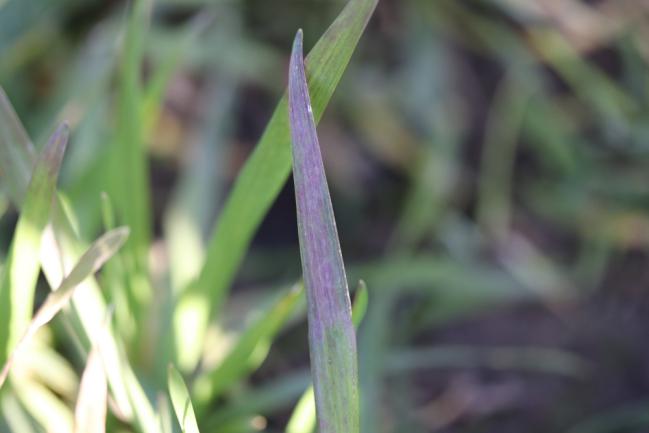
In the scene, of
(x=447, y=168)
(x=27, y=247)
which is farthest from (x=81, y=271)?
(x=447, y=168)

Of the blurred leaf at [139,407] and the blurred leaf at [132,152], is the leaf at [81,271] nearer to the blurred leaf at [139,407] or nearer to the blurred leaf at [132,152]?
the blurred leaf at [139,407]

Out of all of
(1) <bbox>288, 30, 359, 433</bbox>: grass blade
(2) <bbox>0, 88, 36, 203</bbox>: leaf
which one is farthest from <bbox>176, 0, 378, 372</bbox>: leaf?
(2) <bbox>0, 88, 36, 203</bbox>: leaf

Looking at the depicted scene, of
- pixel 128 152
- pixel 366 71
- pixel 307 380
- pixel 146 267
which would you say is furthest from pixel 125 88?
pixel 366 71

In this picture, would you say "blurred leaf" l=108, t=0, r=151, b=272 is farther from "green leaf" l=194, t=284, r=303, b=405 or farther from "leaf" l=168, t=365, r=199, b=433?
"leaf" l=168, t=365, r=199, b=433

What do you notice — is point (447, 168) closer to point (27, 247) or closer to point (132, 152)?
point (132, 152)

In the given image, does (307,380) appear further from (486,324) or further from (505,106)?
(505,106)
